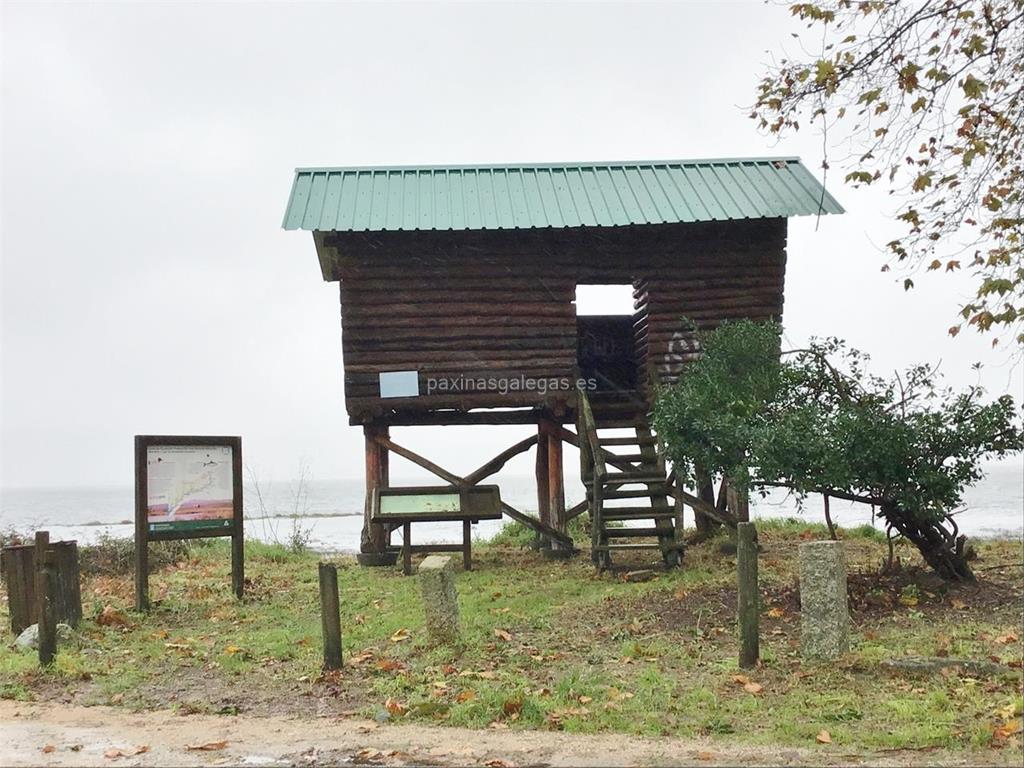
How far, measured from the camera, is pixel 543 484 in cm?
1900

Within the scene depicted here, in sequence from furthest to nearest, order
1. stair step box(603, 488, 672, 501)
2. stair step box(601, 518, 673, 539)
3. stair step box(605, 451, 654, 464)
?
Result: stair step box(605, 451, 654, 464)
stair step box(603, 488, 672, 501)
stair step box(601, 518, 673, 539)

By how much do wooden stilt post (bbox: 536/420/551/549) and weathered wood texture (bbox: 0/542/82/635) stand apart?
8563 mm

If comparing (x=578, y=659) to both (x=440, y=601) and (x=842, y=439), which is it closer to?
(x=440, y=601)

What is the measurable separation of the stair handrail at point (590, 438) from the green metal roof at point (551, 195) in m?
2.89

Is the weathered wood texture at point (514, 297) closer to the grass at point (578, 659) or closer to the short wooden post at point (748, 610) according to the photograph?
the grass at point (578, 659)

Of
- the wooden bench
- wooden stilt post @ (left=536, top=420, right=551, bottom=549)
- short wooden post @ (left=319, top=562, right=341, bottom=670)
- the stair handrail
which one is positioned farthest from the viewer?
wooden stilt post @ (left=536, top=420, right=551, bottom=549)

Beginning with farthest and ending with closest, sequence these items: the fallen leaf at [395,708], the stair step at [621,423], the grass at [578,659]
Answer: the stair step at [621,423] → the fallen leaf at [395,708] → the grass at [578,659]

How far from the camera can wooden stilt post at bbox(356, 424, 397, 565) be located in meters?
17.2

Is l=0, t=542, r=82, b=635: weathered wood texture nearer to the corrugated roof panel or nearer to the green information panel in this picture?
the green information panel

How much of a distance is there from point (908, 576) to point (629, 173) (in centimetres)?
936

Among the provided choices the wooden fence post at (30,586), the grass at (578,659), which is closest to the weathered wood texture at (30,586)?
the wooden fence post at (30,586)

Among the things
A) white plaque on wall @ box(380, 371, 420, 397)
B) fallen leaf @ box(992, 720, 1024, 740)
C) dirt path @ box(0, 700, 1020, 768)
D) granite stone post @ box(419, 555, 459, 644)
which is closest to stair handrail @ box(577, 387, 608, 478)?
white plaque on wall @ box(380, 371, 420, 397)

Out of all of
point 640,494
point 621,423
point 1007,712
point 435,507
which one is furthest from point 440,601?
point 621,423

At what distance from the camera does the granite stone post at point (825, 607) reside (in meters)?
8.49
